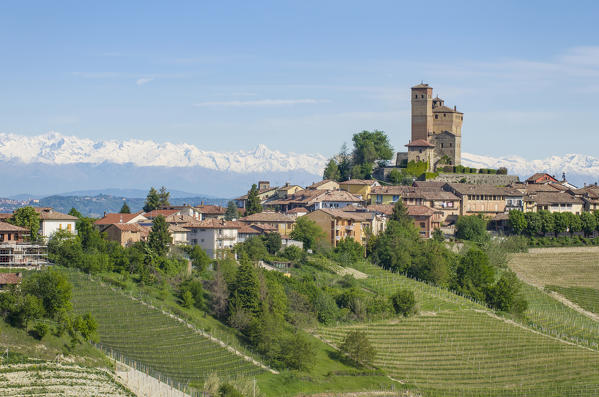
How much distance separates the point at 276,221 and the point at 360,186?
70.1 ft

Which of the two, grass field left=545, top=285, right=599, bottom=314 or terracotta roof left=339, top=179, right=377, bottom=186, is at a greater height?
terracotta roof left=339, top=179, right=377, bottom=186

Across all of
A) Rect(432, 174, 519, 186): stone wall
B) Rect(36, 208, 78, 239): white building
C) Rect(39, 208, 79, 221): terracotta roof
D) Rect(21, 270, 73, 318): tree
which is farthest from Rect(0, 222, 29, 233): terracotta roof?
Rect(432, 174, 519, 186): stone wall

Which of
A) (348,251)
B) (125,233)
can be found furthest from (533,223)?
(125,233)

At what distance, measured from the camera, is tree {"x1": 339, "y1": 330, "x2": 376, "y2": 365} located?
195 ft

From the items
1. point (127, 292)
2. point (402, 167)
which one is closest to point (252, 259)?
point (127, 292)

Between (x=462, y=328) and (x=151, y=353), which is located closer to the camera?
(x=151, y=353)

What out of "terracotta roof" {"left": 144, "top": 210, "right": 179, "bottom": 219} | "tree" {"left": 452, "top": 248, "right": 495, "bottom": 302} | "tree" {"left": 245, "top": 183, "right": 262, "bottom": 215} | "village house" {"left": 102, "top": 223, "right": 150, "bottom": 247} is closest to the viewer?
"village house" {"left": 102, "top": 223, "right": 150, "bottom": 247}

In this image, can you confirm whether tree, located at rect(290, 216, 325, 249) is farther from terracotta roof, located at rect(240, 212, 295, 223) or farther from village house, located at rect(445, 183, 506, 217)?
village house, located at rect(445, 183, 506, 217)

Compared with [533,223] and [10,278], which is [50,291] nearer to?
[10,278]

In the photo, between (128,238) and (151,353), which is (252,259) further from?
(151,353)

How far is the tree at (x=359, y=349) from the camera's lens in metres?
59.4

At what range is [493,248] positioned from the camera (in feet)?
307

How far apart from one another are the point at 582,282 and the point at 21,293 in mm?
54840

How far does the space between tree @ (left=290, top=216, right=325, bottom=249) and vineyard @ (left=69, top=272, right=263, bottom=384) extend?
2474 centimetres
